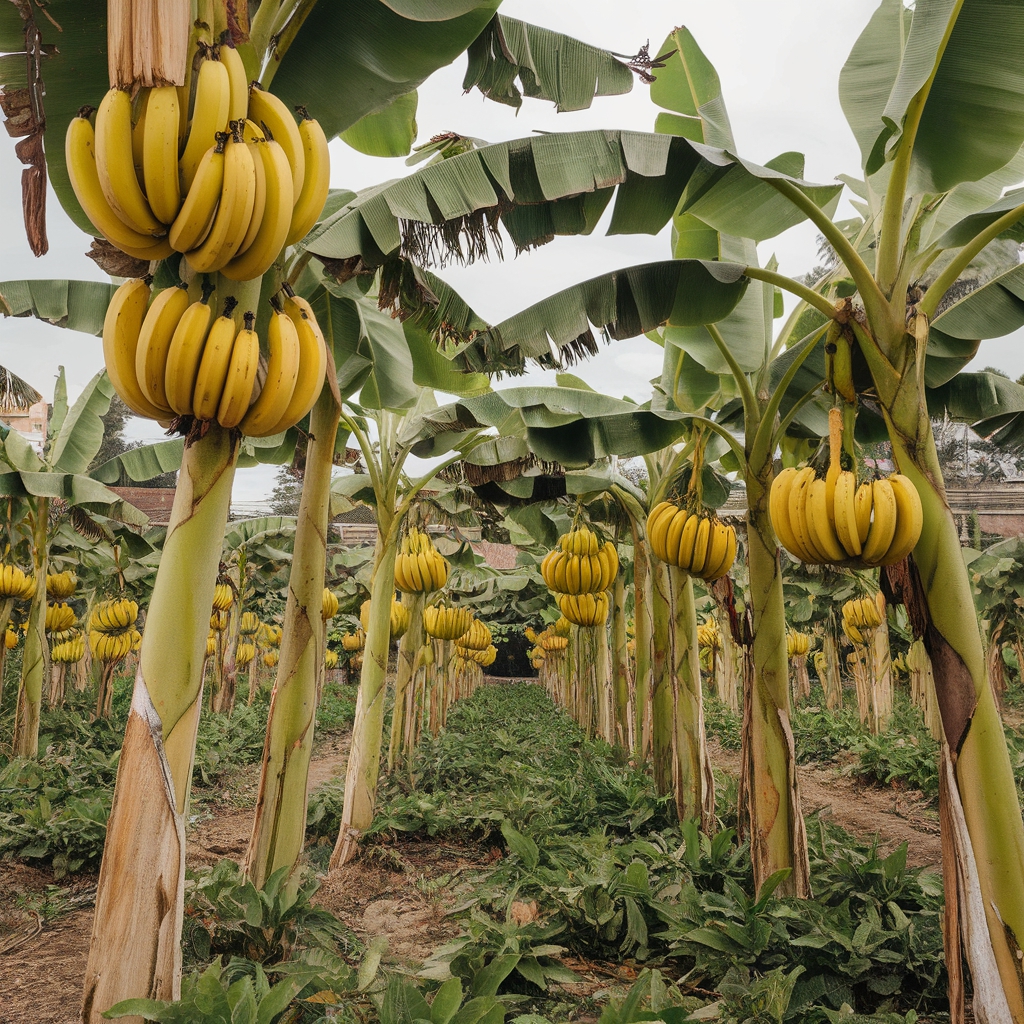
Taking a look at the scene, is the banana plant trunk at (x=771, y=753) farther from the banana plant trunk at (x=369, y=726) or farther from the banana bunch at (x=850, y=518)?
the banana plant trunk at (x=369, y=726)

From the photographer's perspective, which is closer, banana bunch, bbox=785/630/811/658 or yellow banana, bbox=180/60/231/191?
yellow banana, bbox=180/60/231/191

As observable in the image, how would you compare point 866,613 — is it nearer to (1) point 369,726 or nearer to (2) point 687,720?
(2) point 687,720

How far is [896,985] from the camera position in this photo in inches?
138

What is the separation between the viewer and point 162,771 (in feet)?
7.35

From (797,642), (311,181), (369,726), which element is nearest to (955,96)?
(311,181)

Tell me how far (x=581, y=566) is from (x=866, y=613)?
8.77 metres

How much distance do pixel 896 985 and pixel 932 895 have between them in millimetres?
922

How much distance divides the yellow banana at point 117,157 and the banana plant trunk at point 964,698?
2.96 meters

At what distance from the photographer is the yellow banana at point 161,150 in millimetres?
2027

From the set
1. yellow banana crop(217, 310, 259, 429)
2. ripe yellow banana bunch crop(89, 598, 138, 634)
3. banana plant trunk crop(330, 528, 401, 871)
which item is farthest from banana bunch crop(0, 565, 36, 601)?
yellow banana crop(217, 310, 259, 429)

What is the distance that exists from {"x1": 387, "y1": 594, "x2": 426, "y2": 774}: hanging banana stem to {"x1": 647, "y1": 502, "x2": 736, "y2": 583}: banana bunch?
199 inches

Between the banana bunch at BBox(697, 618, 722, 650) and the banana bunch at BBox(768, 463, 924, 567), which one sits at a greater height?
the banana bunch at BBox(697, 618, 722, 650)

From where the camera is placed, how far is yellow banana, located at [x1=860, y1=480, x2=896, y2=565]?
3.01 metres

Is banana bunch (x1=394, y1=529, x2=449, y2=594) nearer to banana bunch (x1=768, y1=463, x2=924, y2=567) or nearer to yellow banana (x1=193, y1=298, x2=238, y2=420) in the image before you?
banana bunch (x1=768, y1=463, x2=924, y2=567)
